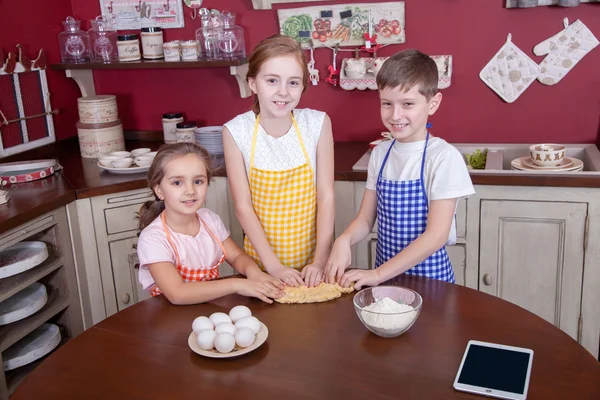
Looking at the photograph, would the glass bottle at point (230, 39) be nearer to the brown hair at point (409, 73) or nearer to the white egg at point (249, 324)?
the brown hair at point (409, 73)

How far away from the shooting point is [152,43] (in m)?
3.06

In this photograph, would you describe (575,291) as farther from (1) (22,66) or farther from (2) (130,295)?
(1) (22,66)

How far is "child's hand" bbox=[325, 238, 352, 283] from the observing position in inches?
63.6

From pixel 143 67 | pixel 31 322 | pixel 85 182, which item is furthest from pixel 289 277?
pixel 143 67

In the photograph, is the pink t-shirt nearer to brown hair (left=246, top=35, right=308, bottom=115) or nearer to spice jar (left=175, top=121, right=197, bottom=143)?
brown hair (left=246, top=35, right=308, bottom=115)

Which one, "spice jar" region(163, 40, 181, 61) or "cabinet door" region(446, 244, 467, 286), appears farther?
"spice jar" region(163, 40, 181, 61)

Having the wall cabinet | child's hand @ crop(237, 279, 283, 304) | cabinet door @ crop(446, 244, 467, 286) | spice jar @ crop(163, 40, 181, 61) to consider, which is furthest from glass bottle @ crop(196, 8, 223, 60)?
child's hand @ crop(237, 279, 283, 304)

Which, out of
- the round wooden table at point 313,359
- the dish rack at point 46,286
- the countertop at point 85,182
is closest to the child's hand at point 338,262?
the round wooden table at point 313,359

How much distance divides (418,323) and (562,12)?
182 centimetres

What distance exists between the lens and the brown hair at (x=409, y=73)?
1.67m

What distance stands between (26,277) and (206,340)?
129 centimetres

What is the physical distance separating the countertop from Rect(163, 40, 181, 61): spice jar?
0.59 metres

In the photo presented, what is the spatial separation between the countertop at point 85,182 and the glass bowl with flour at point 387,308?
106cm

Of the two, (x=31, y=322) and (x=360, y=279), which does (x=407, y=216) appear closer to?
(x=360, y=279)
